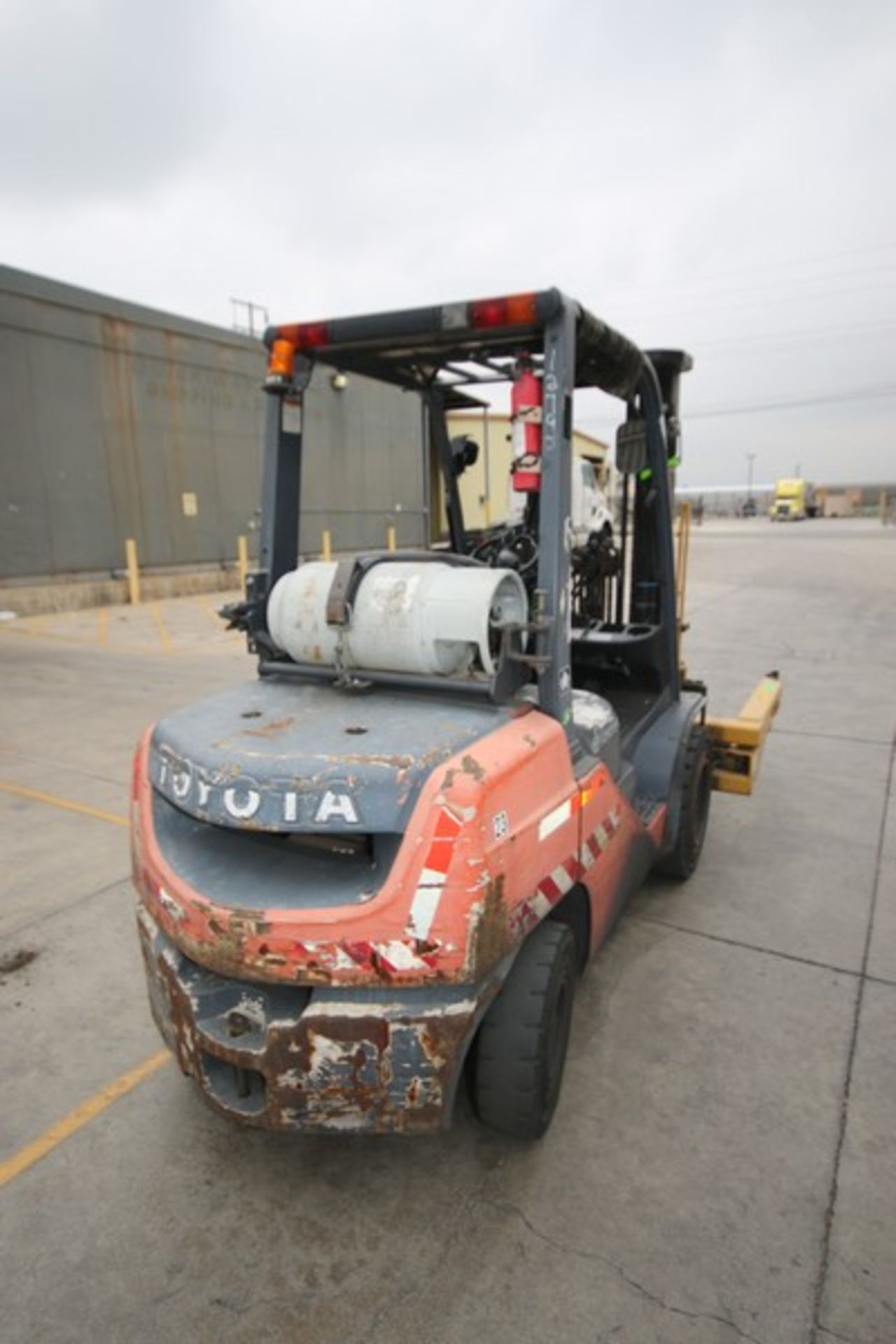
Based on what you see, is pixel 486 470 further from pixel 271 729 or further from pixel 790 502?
pixel 790 502

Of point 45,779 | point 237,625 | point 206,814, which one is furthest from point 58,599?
point 206,814

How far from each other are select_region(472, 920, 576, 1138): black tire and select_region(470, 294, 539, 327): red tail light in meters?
1.82

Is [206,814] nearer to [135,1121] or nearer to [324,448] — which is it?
[135,1121]

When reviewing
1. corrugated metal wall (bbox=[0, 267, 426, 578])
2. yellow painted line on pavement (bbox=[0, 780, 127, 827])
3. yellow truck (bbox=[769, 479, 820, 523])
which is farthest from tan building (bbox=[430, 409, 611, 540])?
yellow truck (bbox=[769, 479, 820, 523])

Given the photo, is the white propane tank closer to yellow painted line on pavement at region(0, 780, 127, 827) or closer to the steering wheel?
the steering wheel

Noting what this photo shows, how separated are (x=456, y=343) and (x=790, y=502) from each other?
60.5 meters

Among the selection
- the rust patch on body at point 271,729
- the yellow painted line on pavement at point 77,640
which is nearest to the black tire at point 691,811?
the rust patch on body at point 271,729

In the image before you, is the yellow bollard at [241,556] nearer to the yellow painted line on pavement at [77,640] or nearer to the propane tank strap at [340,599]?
the yellow painted line on pavement at [77,640]

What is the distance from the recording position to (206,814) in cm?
208

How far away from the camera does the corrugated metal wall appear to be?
13430 millimetres

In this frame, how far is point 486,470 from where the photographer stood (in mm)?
3564

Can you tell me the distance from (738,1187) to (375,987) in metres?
1.22

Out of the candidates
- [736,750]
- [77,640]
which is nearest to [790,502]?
[77,640]

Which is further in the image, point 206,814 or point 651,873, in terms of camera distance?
point 651,873
